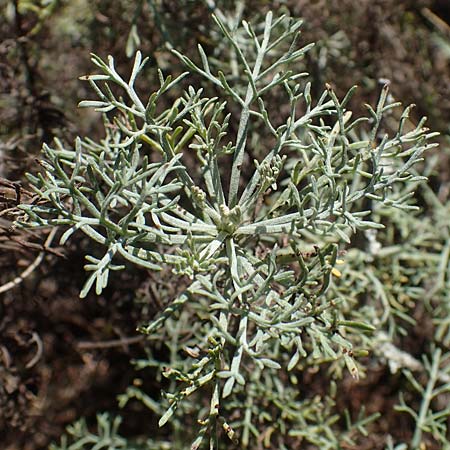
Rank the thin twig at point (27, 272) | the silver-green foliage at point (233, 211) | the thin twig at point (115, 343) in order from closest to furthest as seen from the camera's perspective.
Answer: the silver-green foliage at point (233, 211), the thin twig at point (27, 272), the thin twig at point (115, 343)

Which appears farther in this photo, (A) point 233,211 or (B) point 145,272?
(B) point 145,272

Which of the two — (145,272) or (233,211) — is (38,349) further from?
(233,211)

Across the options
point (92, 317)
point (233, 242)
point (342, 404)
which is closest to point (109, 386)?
point (92, 317)

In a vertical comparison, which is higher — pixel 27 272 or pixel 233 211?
pixel 233 211

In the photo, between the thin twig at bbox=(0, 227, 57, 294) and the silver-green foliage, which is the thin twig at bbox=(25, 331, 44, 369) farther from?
the silver-green foliage

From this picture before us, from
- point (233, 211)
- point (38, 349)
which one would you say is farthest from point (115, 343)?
point (233, 211)

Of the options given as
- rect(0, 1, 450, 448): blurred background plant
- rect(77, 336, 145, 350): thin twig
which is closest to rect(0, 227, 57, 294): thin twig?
rect(0, 1, 450, 448): blurred background plant

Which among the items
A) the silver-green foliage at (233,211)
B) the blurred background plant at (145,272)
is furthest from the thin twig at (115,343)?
the silver-green foliage at (233,211)

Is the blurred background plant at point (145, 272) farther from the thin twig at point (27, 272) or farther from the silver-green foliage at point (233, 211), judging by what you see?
the silver-green foliage at point (233, 211)

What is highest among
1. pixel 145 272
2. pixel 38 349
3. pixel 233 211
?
pixel 233 211
